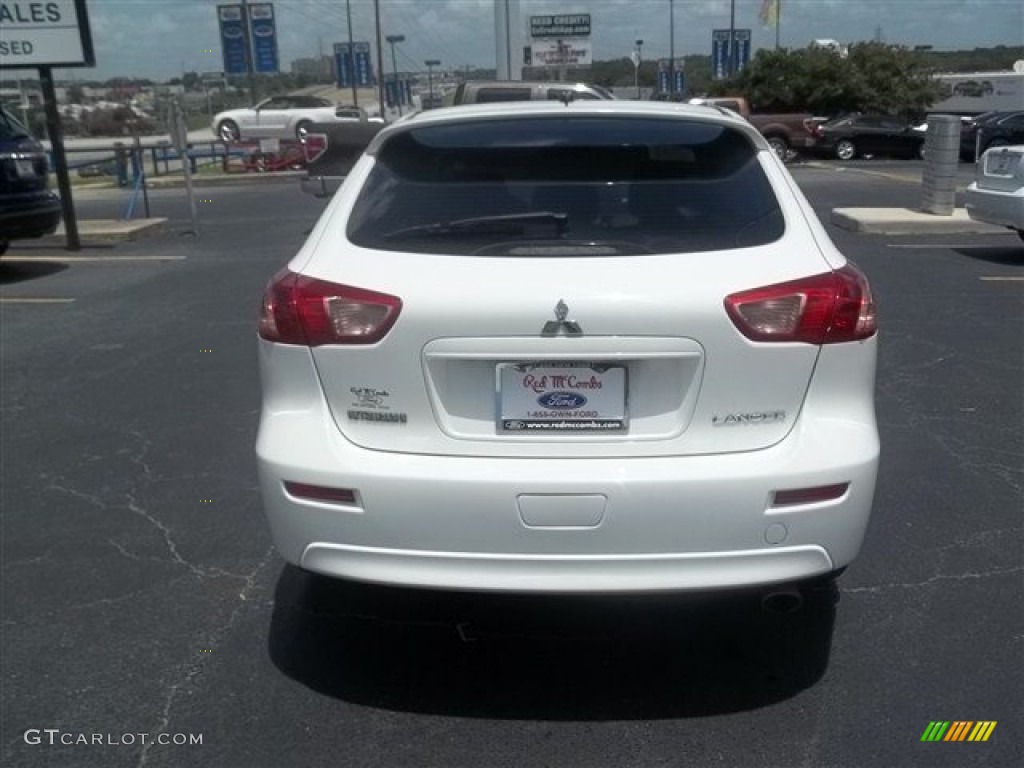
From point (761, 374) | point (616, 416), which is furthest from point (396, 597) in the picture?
point (761, 374)

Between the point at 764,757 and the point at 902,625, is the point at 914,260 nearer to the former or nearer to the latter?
the point at 902,625

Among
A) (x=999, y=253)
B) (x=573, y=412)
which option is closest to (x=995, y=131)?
(x=999, y=253)

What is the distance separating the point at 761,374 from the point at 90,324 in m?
7.52

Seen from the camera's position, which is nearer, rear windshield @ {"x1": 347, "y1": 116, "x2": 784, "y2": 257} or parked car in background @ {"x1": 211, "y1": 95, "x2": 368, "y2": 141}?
rear windshield @ {"x1": 347, "y1": 116, "x2": 784, "y2": 257}

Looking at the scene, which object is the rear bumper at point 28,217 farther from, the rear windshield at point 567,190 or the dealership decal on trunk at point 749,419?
the dealership decal on trunk at point 749,419

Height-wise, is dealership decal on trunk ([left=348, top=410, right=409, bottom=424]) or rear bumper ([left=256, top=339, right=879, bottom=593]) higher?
dealership decal on trunk ([left=348, top=410, right=409, bottom=424])

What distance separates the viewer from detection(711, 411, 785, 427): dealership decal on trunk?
9.96 feet

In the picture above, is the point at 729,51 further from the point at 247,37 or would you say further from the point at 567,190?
the point at 567,190

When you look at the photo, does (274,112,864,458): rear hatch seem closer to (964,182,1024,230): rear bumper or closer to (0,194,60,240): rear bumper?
(964,182,1024,230): rear bumper

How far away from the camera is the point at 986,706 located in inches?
128

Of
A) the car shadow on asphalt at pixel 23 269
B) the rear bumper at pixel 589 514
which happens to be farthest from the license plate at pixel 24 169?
the rear bumper at pixel 589 514

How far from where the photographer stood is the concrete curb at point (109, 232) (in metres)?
14.7

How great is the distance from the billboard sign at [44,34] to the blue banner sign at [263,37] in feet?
73.5

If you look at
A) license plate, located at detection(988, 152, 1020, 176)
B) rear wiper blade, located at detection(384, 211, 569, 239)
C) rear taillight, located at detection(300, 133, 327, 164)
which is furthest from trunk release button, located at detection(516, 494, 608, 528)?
rear taillight, located at detection(300, 133, 327, 164)
